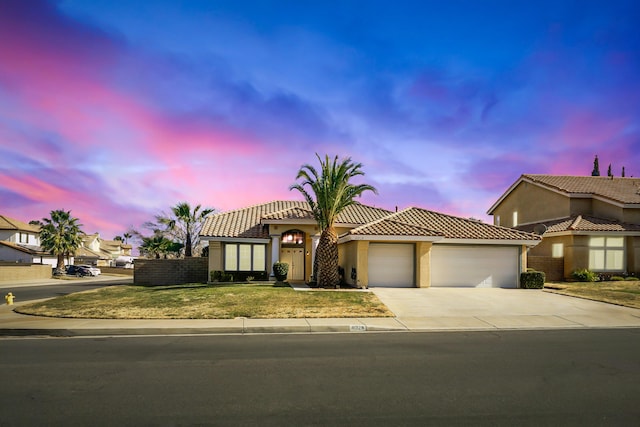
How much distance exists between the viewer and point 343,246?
27.7 meters

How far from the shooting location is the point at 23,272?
159 feet

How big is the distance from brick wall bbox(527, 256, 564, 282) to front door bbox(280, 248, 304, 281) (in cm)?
1530

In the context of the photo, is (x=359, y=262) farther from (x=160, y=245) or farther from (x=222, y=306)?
(x=160, y=245)

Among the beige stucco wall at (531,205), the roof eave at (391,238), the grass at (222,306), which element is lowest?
the grass at (222,306)

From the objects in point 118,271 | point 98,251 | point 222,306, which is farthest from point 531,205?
point 98,251

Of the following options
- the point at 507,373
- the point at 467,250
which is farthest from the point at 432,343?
the point at 467,250

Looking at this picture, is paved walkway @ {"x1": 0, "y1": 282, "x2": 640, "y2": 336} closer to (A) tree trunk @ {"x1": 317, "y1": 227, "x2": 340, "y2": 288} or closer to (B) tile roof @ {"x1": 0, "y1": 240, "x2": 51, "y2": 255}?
(A) tree trunk @ {"x1": 317, "y1": 227, "x2": 340, "y2": 288}

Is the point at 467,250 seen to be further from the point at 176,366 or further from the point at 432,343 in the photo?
the point at 176,366

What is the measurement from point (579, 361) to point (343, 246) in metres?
19.0

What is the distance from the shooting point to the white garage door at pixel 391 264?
23.6 meters

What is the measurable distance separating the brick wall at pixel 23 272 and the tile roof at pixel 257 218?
27.5 m

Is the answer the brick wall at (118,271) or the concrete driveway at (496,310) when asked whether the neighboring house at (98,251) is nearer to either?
the brick wall at (118,271)

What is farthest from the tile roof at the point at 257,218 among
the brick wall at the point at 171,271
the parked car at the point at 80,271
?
the parked car at the point at 80,271

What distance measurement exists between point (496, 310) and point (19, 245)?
74.3 m
